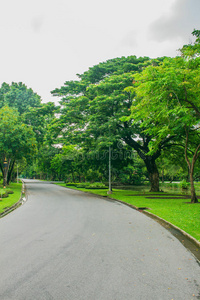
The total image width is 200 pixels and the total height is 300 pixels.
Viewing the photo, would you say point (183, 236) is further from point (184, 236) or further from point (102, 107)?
point (102, 107)

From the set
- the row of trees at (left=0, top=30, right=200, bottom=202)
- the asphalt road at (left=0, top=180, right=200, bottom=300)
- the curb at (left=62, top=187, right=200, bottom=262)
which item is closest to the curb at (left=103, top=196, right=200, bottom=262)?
the curb at (left=62, top=187, right=200, bottom=262)

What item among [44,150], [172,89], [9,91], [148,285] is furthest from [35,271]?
[44,150]

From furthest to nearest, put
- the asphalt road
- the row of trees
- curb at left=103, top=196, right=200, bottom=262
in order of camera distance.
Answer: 1. the row of trees
2. curb at left=103, top=196, right=200, bottom=262
3. the asphalt road

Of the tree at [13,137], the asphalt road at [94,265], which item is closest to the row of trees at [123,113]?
the tree at [13,137]

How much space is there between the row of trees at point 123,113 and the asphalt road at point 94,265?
25.4 ft

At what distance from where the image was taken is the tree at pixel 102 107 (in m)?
21.7

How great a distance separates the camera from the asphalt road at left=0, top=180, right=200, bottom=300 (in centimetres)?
374

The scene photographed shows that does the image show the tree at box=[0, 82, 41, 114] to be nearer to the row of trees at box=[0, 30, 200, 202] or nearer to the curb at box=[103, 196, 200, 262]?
the row of trees at box=[0, 30, 200, 202]

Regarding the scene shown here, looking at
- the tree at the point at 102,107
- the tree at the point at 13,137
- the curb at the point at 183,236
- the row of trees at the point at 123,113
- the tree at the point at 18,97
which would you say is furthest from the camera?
the tree at the point at 18,97

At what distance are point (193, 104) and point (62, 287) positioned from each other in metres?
13.3

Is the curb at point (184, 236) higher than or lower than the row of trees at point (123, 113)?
lower

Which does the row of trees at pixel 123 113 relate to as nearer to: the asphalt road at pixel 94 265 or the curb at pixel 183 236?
the curb at pixel 183 236

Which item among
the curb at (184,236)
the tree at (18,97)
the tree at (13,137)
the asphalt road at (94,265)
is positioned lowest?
the curb at (184,236)

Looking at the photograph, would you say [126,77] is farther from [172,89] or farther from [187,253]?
[187,253]
